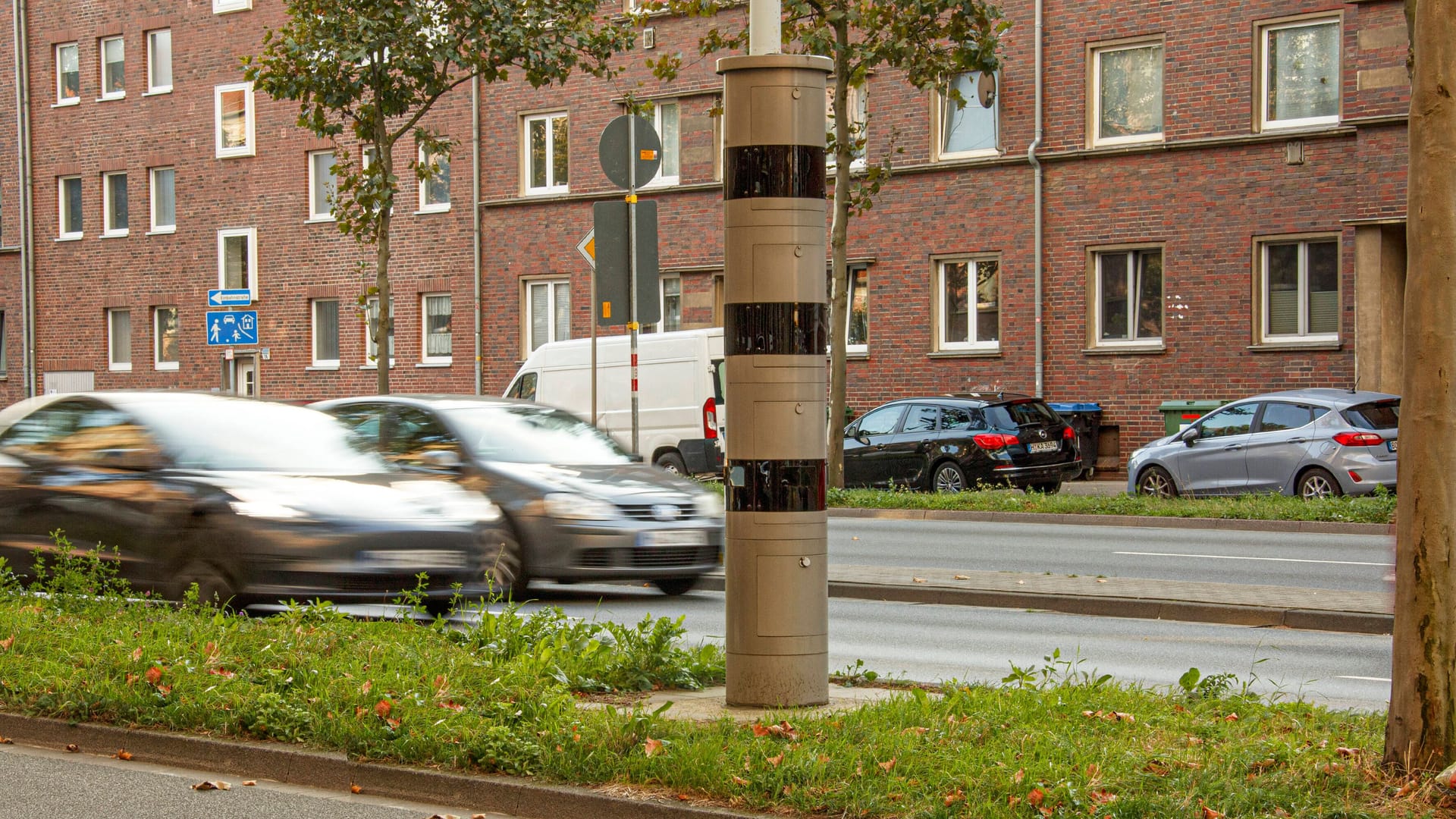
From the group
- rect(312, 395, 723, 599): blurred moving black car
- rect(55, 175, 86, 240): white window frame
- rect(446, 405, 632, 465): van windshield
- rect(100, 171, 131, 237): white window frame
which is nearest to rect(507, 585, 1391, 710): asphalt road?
rect(312, 395, 723, 599): blurred moving black car

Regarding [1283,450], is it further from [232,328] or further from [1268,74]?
[232,328]

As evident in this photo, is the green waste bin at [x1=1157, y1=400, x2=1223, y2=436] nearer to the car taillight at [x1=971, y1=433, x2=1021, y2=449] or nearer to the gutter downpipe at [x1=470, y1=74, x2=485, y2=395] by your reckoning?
the car taillight at [x1=971, y1=433, x2=1021, y2=449]

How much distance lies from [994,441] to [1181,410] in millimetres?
5106

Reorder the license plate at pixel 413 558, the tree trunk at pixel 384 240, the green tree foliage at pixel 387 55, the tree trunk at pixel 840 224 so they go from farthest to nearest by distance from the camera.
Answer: the tree trunk at pixel 384 240 → the green tree foliage at pixel 387 55 → the tree trunk at pixel 840 224 → the license plate at pixel 413 558

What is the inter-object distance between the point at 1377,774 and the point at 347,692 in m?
3.86

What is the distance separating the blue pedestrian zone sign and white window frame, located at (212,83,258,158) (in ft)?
58.3

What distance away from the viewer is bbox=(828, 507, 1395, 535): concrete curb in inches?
695

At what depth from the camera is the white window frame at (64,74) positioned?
43.0 meters

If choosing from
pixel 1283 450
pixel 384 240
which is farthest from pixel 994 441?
pixel 384 240

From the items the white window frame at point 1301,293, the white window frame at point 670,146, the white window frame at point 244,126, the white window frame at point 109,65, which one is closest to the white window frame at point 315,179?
the white window frame at point 244,126

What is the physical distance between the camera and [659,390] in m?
25.7

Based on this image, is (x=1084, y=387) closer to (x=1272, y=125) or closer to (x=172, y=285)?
(x=1272, y=125)

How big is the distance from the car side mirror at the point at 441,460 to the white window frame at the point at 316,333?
88.7 ft

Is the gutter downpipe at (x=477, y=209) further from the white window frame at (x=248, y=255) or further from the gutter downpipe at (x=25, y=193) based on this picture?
the gutter downpipe at (x=25, y=193)
